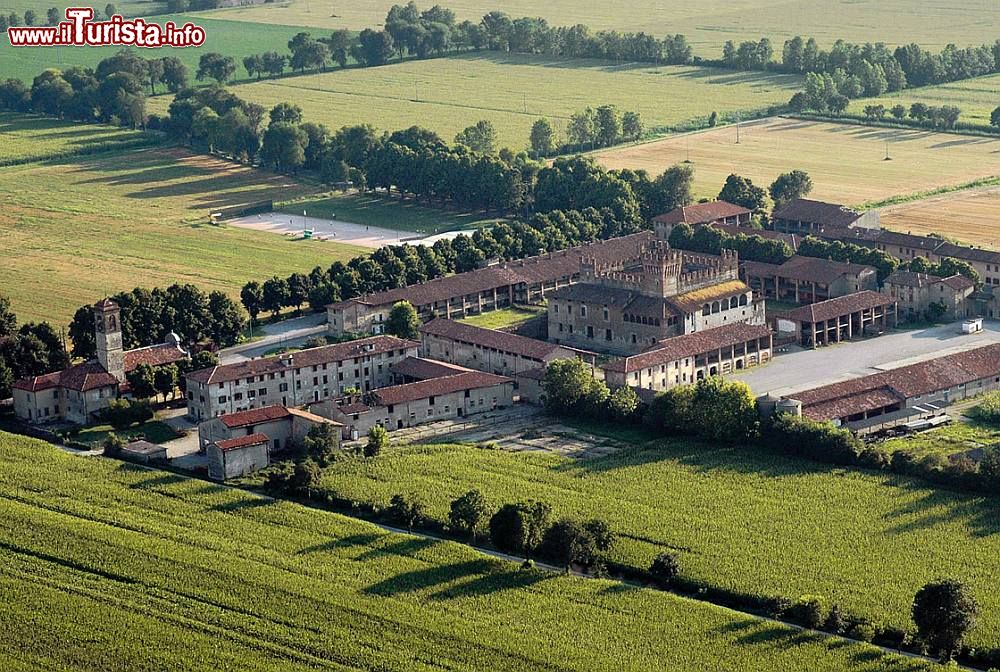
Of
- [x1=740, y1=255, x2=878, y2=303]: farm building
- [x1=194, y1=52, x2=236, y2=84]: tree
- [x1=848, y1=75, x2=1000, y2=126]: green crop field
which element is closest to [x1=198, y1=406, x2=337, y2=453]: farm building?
[x1=740, y1=255, x2=878, y2=303]: farm building

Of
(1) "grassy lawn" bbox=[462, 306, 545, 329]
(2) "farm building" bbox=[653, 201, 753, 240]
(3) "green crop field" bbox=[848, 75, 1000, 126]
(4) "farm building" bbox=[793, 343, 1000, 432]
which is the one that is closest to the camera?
(4) "farm building" bbox=[793, 343, 1000, 432]

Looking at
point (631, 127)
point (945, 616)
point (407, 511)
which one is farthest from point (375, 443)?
point (631, 127)

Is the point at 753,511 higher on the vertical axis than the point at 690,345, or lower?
lower

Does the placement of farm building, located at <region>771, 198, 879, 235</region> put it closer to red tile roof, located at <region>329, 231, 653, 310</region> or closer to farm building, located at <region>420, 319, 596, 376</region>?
red tile roof, located at <region>329, 231, 653, 310</region>

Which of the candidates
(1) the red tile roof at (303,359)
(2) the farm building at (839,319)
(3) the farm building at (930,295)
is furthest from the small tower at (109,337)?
(3) the farm building at (930,295)

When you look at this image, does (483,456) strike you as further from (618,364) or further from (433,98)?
(433,98)

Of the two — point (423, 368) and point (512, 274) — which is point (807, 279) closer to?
point (512, 274)
